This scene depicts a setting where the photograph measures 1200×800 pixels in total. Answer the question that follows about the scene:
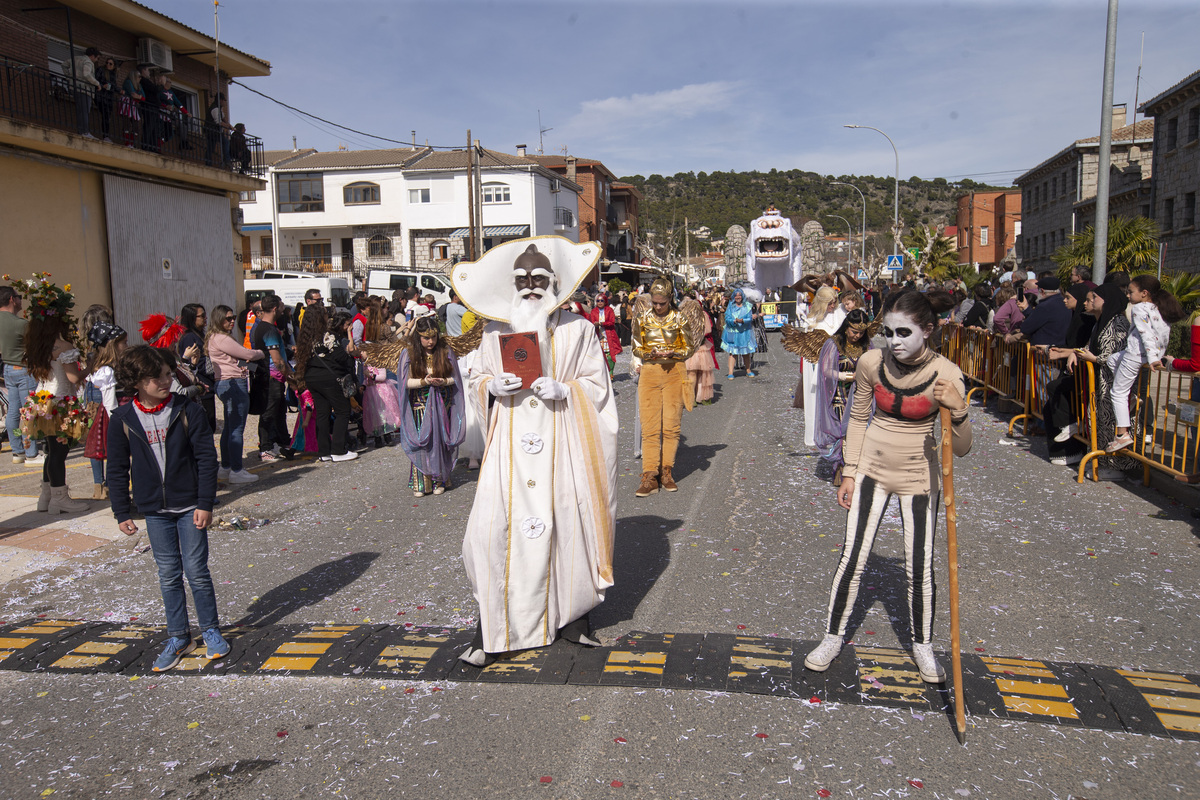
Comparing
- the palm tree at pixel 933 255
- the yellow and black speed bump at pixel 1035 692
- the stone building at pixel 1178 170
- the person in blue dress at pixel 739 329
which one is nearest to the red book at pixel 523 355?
the yellow and black speed bump at pixel 1035 692

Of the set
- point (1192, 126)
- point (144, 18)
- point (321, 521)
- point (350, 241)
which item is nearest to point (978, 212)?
point (1192, 126)

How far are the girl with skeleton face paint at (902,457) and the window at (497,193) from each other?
47047 mm

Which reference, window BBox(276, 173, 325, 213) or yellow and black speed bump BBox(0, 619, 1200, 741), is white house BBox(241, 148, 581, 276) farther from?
yellow and black speed bump BBox(0, 619, 1200, 741)

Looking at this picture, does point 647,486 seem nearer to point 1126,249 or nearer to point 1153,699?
point 1153,699

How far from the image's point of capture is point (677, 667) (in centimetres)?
400

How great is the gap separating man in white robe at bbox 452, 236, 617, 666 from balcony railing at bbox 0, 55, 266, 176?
47.2ft

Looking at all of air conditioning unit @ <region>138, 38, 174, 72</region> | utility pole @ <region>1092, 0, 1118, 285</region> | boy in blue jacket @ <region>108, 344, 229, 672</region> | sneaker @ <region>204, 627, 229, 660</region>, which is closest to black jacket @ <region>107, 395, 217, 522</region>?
boy in blue jacket @ <region>108, 344, 229, 672</region>

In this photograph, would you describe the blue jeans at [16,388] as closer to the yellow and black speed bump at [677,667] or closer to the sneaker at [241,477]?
the sneaker at [241,477]

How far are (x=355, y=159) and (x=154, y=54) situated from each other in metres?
31.3

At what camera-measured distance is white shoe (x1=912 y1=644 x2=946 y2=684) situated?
3711mm

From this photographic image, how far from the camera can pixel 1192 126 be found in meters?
29.0

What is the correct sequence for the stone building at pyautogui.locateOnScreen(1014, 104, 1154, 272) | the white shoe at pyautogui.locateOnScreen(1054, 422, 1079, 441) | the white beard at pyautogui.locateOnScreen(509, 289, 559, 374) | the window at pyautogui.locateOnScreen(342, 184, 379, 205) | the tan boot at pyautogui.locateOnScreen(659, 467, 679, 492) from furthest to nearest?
1. the window at pyautogui.locateOnScreen(342, 184, 379, 205)
2. the stone building at pyautogui.locateOnScreen(1014, 104, 1154, 272)
3. the white shoe at pyautogui.locateOnScreen(1054, 422, 1079, 441)
4. the tan boot at pyautogui.locateOnScreen(659, 467, 679, 492)
5. the white beard at pyautogui.locateOnScreen(509, 289, 559, 374)

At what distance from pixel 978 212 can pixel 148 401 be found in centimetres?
7323

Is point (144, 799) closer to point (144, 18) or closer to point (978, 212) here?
point (144, 18)
